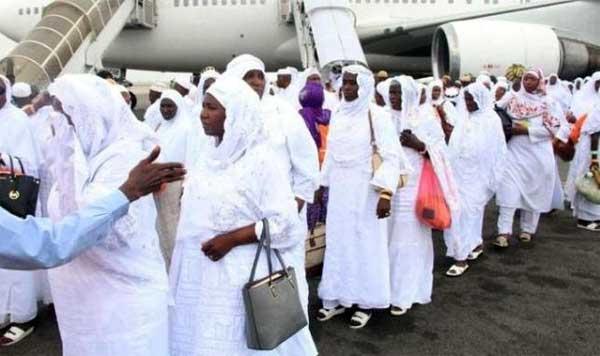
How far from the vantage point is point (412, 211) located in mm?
4383

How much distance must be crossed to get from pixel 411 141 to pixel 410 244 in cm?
70

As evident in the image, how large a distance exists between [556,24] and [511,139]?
10989 mm

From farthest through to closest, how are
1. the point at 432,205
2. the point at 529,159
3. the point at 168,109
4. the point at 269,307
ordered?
the point at 529,159
the point at 168,109
the point at 432,205
the point at 269,307

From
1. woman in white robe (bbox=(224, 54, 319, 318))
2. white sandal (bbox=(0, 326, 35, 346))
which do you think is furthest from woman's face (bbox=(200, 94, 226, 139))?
white sandal (bbox=(0, 326, 35, 346))

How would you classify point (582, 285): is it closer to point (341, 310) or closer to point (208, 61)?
point (341, 310)

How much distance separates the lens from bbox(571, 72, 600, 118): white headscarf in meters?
7.34

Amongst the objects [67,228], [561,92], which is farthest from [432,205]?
[561,92]

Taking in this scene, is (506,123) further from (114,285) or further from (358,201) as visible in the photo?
(114,285)

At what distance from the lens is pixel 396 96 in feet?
14.5

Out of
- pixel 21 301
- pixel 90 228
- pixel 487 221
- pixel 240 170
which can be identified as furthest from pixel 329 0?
pixel 90 228

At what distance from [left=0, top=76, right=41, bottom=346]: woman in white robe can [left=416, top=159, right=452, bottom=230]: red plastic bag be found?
2.50 metres

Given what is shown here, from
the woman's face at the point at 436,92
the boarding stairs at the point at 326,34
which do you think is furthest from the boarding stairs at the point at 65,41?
the woman's face at the point at 436,92

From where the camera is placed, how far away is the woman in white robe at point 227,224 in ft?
8.05

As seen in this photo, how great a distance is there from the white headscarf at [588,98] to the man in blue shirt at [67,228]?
20.8ft
